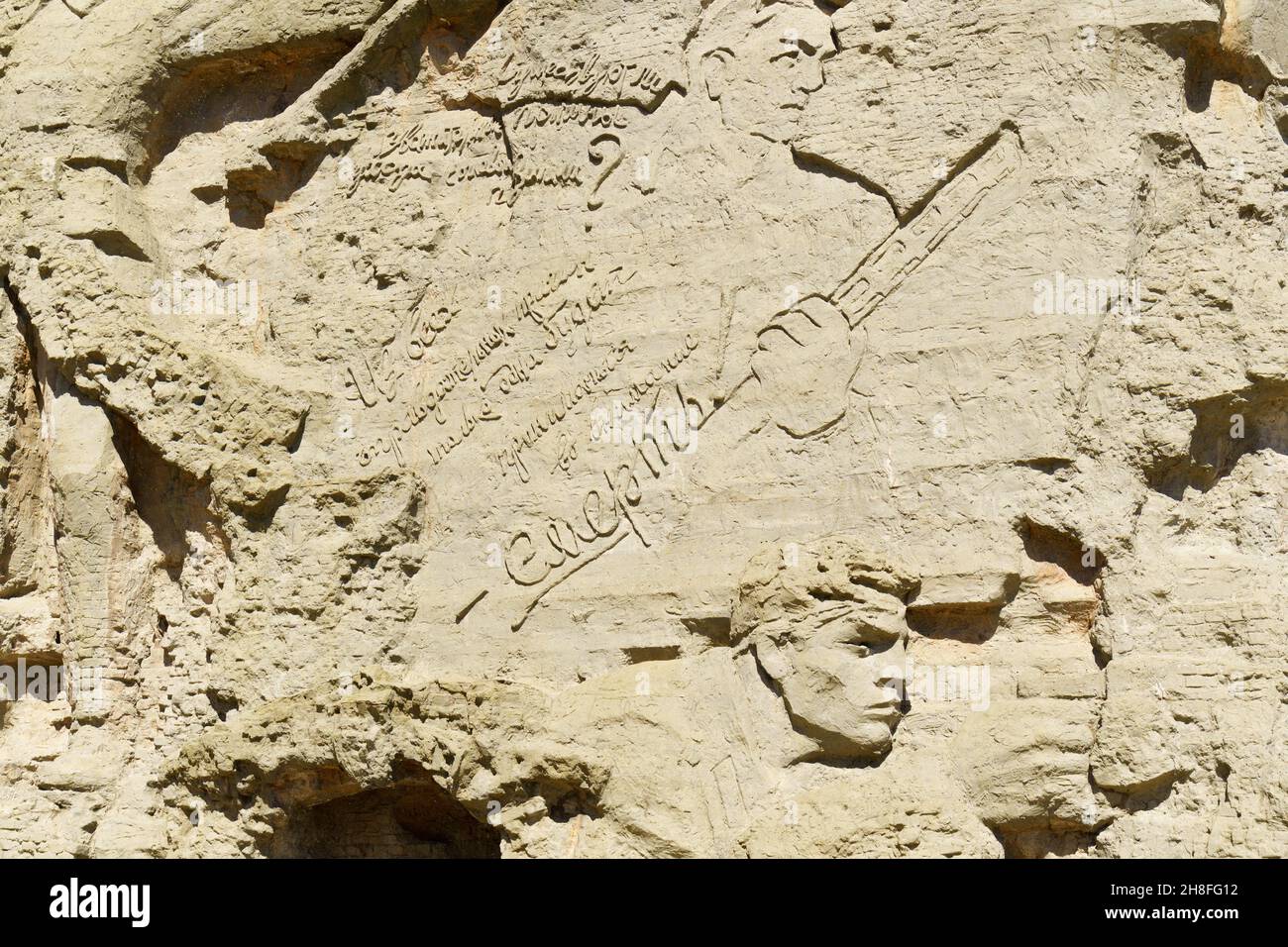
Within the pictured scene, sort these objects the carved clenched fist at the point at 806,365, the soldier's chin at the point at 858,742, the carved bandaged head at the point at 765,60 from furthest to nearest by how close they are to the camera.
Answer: the carved bandaged head at the point at 765,60 < the carved clenched fist at the point at 806,365 < the soldier's chin at the point at 858,742

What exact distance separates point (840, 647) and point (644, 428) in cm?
126

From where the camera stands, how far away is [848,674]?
21.4 feet

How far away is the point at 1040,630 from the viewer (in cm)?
661

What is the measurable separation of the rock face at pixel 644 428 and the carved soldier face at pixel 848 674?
0.05 ft

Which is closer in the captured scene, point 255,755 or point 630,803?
point 630,803

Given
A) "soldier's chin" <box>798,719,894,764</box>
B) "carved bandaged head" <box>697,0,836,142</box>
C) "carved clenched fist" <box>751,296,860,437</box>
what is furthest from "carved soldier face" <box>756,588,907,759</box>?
"carved bandaged head" <box>697,0,836,142</box>

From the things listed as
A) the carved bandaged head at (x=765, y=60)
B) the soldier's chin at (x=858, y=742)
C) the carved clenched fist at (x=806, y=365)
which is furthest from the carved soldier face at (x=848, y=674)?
the carved bandaged head at (x=765, y=60)

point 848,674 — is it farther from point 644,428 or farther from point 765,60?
point 765,60

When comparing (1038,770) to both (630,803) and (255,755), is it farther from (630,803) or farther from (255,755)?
(255,755)

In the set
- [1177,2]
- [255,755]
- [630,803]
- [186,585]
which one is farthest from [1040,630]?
[186,585]

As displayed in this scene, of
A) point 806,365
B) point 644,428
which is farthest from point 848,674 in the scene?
point 644,428

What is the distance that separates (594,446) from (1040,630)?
5.97 ft

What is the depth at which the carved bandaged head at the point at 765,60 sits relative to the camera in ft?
24.1

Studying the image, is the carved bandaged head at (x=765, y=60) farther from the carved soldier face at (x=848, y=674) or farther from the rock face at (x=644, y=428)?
the carved soldier face at (x=848, y=674)
